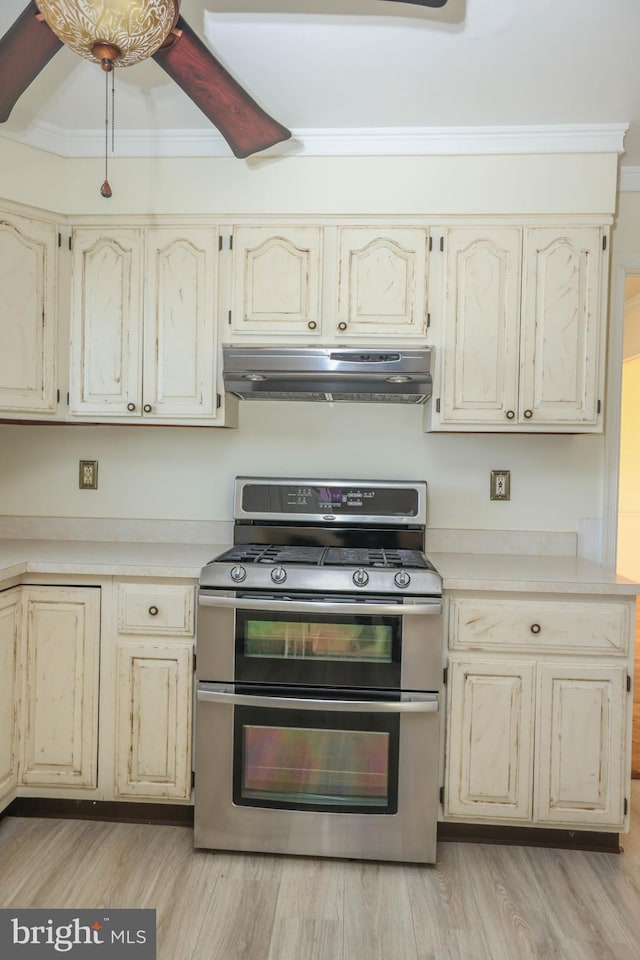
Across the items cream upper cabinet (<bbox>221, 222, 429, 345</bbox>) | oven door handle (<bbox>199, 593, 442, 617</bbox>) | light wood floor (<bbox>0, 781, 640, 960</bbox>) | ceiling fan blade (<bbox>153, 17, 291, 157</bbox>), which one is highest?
ceiling fan blade (<bbox>153, 17, 291, 157</bbox>)

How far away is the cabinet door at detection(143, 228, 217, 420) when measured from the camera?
2.39m

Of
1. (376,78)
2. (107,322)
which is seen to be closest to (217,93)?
(376,78)

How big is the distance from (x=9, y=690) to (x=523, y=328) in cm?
227

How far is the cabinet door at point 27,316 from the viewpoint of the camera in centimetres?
230

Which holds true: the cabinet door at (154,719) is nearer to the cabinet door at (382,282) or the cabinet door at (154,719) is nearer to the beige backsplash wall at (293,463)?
the beige backsplash wall at (293,463)

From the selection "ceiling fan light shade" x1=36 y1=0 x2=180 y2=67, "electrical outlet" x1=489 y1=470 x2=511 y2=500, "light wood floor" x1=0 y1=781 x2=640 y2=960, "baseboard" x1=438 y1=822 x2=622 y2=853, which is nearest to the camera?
"ceiling fan light shade" x1=36 y1=0 x2=180 y2=67

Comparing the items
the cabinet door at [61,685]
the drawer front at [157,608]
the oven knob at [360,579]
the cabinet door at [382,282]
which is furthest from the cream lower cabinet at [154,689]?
the cabinet door at [382,282]

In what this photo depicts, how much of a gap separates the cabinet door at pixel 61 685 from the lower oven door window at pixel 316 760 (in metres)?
0.56

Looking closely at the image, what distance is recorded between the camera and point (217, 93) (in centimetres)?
164

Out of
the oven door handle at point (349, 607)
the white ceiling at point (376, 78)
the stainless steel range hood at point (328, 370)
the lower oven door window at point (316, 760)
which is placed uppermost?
the white ceiling at point (376, 78)


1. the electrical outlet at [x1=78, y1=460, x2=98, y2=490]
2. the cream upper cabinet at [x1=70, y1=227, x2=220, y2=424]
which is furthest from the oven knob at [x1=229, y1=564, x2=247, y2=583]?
the electrical outlet at [x1=78, y1=460, x2=98, y2=490]

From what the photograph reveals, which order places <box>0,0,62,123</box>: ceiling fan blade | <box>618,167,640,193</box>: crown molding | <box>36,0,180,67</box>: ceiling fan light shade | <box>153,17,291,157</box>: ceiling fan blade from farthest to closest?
<box>618,167,640,193</box>: crown molding < <box>153,17,291,157</box>: ceiling fan blade < <box>0,0,62,123</box>: ceiling fan blade < <box>36,0,180,67</box>: ceiling fan light shade

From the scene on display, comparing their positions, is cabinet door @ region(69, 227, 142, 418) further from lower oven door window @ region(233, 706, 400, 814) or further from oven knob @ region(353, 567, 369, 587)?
lower oven door window @ region(233, 706, 400, 814)

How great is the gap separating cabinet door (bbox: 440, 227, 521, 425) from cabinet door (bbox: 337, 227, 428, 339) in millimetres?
110
